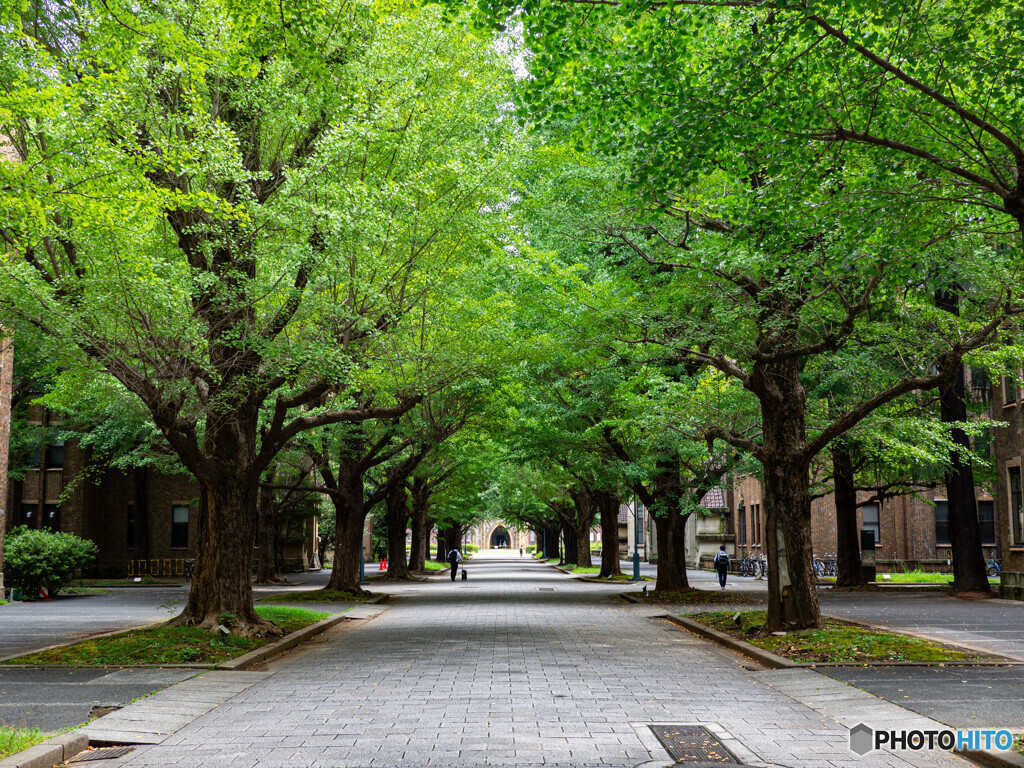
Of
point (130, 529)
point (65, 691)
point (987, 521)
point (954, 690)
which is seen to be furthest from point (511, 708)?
point (130, 529)

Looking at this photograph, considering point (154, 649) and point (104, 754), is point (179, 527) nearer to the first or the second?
point (154, 649)

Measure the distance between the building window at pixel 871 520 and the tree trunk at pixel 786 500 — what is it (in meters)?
32.1

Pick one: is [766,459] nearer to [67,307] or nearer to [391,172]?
[391,172]

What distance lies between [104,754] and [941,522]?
4262 cm

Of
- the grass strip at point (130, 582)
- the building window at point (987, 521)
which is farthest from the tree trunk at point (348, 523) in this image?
the building window at point (987, 521)

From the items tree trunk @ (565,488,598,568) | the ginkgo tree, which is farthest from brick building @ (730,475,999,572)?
the ginkgo tree

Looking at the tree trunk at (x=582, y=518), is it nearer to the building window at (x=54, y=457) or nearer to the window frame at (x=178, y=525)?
the window frame at (x=178, y=525)

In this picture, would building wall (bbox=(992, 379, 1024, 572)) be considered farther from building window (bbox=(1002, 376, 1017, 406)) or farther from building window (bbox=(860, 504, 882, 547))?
building window (bbox=(860, 504, 882, 547))

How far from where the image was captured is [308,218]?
529 inches

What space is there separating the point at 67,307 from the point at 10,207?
2740mm

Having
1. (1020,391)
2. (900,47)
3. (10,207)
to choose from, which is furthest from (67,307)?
(1020,391)

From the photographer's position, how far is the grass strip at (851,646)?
1262 cm

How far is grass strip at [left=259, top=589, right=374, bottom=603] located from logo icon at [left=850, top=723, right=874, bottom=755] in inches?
815

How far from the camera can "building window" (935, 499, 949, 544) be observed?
4288 centimetres
